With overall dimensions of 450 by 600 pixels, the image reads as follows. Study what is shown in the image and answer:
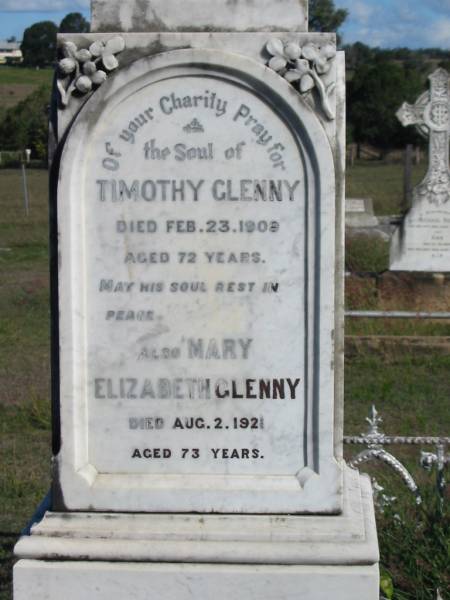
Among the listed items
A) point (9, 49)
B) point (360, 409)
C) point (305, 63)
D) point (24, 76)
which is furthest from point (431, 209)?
point (9, 49)

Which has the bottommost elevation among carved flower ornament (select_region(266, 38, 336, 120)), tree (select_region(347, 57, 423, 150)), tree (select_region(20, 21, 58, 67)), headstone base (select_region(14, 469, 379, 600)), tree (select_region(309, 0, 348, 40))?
headstone base (select_region(14, 469, 379, 600))

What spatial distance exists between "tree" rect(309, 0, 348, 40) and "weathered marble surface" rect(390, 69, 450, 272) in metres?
20.4

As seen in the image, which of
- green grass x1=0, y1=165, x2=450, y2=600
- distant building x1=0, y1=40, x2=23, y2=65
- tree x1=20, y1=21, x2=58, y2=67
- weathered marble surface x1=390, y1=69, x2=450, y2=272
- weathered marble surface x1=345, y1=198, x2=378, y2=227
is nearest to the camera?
green grass x1=0, y1=165, x2=450, y2=600

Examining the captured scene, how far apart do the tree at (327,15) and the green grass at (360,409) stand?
20300mm

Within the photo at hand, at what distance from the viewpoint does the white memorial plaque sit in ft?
10.4

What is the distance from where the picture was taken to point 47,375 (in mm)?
8312

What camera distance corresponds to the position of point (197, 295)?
127 inches

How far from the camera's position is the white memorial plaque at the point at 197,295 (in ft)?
10.4

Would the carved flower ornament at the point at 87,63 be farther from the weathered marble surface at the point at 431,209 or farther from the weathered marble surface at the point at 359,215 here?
the weathered marble surface at the point at 359,215

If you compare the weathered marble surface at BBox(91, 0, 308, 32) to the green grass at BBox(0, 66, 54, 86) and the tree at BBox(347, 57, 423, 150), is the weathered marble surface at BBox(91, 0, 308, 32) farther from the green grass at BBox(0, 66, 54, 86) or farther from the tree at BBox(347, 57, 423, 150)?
the green grass at BBox(0, 66, 54, 86)

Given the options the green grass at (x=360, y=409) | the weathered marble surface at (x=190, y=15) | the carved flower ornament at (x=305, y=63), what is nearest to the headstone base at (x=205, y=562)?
the green grass at (x=360, y=409)

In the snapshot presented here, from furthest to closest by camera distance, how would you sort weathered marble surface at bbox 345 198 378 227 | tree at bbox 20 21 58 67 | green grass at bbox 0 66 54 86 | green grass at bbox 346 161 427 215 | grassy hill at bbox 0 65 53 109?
tree at bbox 20 21 58 67 < green grass at bbox 0 66 54 86 < grassy hill at bbox 0 65 53 109 < green grass at bbox 346 161 427 215 < weathered marble surface at bbox 345 198 378 227

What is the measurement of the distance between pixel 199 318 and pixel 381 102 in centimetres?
3430

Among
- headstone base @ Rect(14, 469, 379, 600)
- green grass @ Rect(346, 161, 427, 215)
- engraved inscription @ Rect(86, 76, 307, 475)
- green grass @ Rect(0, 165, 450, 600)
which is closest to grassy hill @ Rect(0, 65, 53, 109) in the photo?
green grass @ Rect(346, 161, 427, 215)
